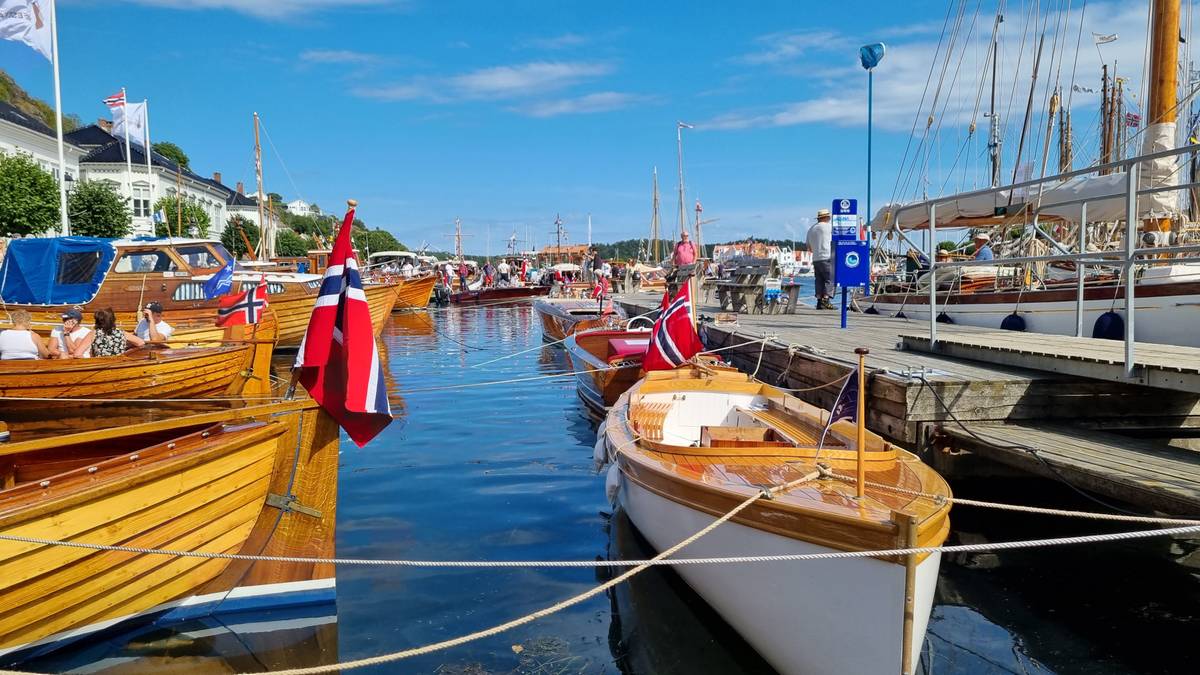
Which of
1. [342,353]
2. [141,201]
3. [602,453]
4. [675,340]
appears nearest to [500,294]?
[141,201]

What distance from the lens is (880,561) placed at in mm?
3736

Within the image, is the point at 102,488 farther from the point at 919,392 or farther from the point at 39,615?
the point at 919,392

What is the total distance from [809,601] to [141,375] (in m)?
9.12

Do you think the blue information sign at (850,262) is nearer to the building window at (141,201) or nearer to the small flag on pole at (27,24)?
the small flag on pole at (27,24)

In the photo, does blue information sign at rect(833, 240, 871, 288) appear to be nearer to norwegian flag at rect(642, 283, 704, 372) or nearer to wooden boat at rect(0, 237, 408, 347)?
norwegian flag at rect(642, 283, 704, 372)

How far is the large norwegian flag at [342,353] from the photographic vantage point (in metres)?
5.25

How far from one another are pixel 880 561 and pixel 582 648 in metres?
2.46

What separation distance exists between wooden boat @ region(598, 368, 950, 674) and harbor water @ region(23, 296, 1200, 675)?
0.59 ft

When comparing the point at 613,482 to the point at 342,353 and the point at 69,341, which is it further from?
the point at 69,341

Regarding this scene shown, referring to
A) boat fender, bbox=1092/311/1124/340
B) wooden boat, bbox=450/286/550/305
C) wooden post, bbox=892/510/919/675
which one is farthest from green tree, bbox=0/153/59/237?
wooden post, bbox=892/510/919/675

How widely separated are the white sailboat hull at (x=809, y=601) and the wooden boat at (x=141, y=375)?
7711mm

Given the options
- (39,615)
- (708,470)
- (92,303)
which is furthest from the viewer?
(92,303)

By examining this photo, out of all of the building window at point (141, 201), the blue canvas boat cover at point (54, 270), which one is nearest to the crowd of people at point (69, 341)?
the blue canvas boat cover at point (54, 270)

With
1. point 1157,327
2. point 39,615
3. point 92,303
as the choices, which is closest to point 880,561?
point 39,615
